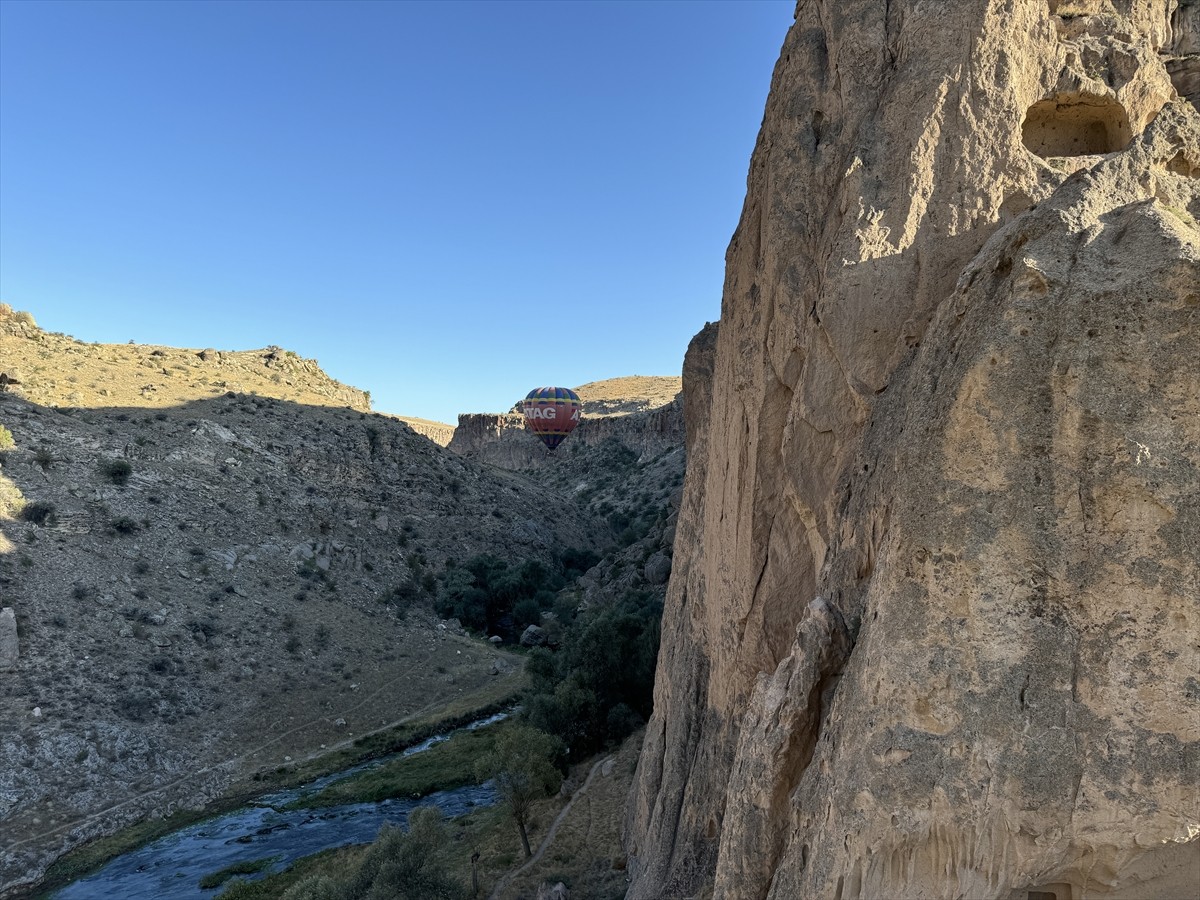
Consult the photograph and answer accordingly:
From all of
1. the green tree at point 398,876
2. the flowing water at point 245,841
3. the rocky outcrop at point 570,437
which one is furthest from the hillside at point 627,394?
the green tree at point 398,876

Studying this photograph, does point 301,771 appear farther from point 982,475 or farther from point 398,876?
point 982,475

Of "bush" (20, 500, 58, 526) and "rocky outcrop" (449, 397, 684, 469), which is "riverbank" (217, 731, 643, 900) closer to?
"bush" (20, 500, 58, 526)

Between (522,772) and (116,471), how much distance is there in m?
34.3

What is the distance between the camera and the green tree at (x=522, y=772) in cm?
2230

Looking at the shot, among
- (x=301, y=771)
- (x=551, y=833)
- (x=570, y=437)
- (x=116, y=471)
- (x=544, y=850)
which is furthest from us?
(x=570, y=437)

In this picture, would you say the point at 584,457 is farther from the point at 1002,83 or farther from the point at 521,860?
the point at 1002,83

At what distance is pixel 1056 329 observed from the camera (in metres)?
6.29

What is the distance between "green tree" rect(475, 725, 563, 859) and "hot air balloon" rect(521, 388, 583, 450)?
88.1m

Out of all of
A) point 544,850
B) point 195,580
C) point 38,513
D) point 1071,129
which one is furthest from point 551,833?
point 38,513

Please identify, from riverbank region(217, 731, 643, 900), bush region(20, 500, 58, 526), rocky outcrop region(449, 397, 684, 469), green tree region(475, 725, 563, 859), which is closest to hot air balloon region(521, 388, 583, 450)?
rocky outcrop region(449, 397, 684, 469)

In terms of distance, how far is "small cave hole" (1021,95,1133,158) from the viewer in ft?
31.7

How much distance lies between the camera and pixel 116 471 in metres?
43.4

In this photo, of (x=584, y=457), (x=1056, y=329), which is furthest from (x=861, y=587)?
(x=584, y=457)

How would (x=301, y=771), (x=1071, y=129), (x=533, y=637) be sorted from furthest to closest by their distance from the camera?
(x=533, y=637)
(x=301, y=771)
(x=1071, y=129)
